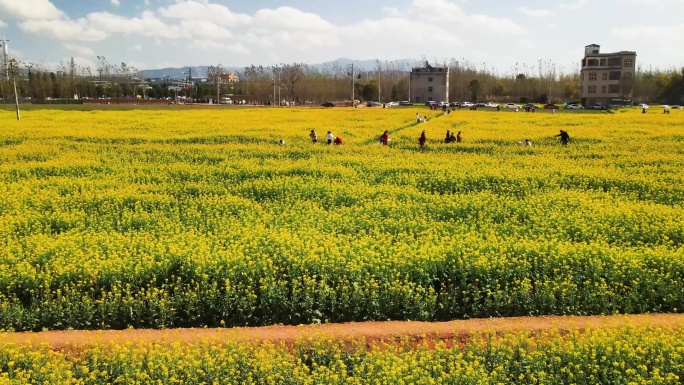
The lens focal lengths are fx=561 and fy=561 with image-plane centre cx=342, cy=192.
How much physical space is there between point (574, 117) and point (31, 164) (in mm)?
43406

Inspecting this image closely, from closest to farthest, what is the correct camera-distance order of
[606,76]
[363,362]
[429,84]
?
[363,362], [606,76], [429,84]

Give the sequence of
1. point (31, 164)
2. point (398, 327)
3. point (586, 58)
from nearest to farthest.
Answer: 1. point (398, 327)
2. point (31, 164)
3. point (586, 58)

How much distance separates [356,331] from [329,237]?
401 cm

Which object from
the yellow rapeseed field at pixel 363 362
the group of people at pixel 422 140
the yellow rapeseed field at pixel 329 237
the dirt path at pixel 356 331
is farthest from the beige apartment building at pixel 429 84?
the yellow rapeseed field at pixel 363 362

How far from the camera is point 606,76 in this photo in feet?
300

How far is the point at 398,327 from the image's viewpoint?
9.89m

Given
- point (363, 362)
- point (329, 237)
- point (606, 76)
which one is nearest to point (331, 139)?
point (329, 237)

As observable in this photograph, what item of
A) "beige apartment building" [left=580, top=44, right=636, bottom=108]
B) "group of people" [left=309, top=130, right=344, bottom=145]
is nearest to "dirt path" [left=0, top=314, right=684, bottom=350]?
"group of people" [left=309, top=130, right=344, bottom=145]

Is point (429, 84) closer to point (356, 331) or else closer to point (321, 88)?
point (321, 88)

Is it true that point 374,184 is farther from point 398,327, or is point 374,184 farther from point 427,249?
point 398,327

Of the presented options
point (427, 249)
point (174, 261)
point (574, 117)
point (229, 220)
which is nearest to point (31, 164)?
point (229, 220)

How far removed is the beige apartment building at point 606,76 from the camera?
296 feet

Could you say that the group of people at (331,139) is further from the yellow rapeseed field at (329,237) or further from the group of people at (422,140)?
the yellow rapeseed field at (329,237)

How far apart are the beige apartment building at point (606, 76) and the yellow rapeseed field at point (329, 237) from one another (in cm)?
7045
